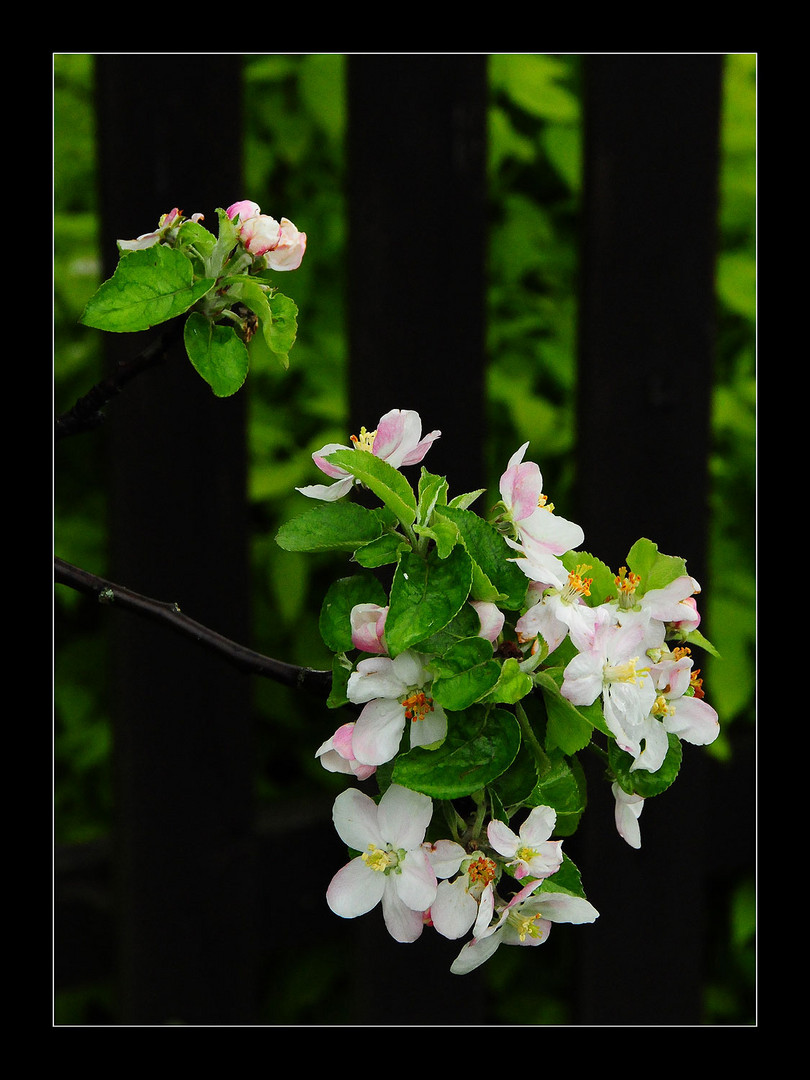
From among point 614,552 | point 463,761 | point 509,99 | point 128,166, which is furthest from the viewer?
point 509,99

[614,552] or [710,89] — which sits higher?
[710,89]

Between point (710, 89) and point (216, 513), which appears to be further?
point (710, 89)

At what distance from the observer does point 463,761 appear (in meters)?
0.38

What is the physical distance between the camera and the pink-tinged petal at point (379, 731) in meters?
0.38

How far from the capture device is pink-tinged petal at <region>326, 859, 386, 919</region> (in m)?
0.42

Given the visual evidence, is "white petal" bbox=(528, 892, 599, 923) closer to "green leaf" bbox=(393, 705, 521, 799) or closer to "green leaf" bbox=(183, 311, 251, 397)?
"green leaf" bbox=(393, 705, 521, 799)

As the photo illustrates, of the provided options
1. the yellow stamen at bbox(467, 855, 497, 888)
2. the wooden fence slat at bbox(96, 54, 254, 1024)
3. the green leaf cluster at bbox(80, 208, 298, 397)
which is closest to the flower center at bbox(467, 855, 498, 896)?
the yellow stamen at bbox(467, 855, 497, 888)

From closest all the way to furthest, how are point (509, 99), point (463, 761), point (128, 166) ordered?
point (463, 761), point (128, 166), point (509, 99)

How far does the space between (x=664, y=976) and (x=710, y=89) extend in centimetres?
102

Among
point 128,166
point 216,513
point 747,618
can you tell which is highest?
point 128,166

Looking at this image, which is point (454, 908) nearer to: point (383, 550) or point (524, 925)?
point (524, 925)

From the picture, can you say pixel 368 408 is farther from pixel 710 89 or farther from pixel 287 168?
pixel 710 89

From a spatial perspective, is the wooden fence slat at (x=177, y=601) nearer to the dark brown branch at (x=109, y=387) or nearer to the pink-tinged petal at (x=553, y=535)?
the dark brown branch at (x=109, y=387)

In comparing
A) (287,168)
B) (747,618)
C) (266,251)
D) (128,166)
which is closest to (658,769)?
(266,251)
